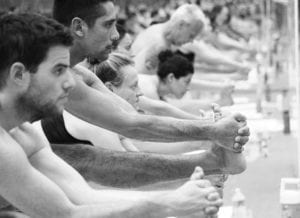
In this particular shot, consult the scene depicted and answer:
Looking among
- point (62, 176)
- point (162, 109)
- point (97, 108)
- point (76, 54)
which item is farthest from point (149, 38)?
point (62, 176)

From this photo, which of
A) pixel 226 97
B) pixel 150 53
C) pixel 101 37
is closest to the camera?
pixel 101 37

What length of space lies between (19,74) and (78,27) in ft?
3.90

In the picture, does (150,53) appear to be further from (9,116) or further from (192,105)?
(9,116)

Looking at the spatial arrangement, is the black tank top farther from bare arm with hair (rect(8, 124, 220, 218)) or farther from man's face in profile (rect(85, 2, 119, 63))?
bare arm with hair (rect(8, 124, 220, 218))

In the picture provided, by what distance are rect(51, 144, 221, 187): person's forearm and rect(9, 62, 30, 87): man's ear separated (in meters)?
1.33

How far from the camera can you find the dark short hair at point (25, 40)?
9.71ft

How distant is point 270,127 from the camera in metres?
9.45

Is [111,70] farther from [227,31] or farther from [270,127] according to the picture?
[227,31]

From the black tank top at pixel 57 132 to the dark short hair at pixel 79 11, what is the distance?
1.83 feet

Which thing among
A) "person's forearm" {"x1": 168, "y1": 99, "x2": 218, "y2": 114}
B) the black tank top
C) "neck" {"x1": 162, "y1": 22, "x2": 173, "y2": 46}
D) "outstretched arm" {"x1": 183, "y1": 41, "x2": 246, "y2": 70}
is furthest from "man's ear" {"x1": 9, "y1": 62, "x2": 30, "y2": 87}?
"outstretched arm" {"x1": 183, "y1": 41, "x2": 246, "y2": 70}

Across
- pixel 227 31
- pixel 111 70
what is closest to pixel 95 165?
pixel 111 70

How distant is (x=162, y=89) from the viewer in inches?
282

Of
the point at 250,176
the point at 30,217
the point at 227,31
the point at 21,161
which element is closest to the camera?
the point at 21,161

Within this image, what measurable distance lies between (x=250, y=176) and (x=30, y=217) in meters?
4.00
